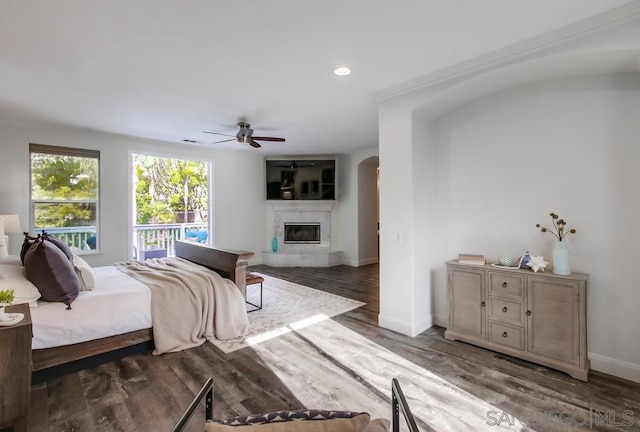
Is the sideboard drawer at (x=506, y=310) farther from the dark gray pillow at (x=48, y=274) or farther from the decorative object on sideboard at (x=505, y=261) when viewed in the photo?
the dark gray pillow at (x=48, y=274)

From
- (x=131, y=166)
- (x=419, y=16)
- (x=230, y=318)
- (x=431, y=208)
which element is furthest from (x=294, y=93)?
(x=131, y=166)

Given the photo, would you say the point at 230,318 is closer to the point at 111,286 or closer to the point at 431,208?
the point at 111,286

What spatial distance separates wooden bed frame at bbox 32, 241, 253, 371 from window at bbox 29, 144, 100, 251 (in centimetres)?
223

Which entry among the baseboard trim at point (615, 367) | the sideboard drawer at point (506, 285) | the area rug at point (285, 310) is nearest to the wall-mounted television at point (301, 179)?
the area rug at point (285, 310)

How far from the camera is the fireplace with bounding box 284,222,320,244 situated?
763 centimetres

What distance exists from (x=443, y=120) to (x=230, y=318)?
128 inches

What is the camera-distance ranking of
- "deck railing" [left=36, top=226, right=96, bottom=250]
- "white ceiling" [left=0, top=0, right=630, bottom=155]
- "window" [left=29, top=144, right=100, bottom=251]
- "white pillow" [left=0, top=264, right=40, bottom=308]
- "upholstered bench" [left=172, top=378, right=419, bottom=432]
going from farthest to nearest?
1. "deck railing" [left=36, top=226, right=96, bottom=250]
2. "window" [left=29, top=144, right=100, bottom=251]
3. "white pillow" [left=0, top=264, right=40, bottom=308]
4. "white ceiling" [left=0, top=0, right=630, bottom=155]
5. "upholstered bench" [left=172, top=378, right=419, bottom=432]

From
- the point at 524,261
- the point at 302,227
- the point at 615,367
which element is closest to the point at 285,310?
the point at 524,261

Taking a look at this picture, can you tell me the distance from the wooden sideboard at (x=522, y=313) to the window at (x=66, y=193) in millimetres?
5538

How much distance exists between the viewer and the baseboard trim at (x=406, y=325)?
10.8 ft

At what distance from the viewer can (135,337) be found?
9.34ft

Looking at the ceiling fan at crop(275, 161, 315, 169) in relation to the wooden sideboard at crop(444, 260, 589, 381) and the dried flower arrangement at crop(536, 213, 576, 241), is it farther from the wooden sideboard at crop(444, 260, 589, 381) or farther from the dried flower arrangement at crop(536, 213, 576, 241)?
the dried flower arrangement at crop(536, 213, 576, 241)

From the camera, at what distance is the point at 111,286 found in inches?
119

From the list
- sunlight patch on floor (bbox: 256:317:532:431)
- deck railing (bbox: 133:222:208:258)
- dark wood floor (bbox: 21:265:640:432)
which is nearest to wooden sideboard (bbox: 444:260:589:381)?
dark wood floor (bbox: 21:265:640:432)
